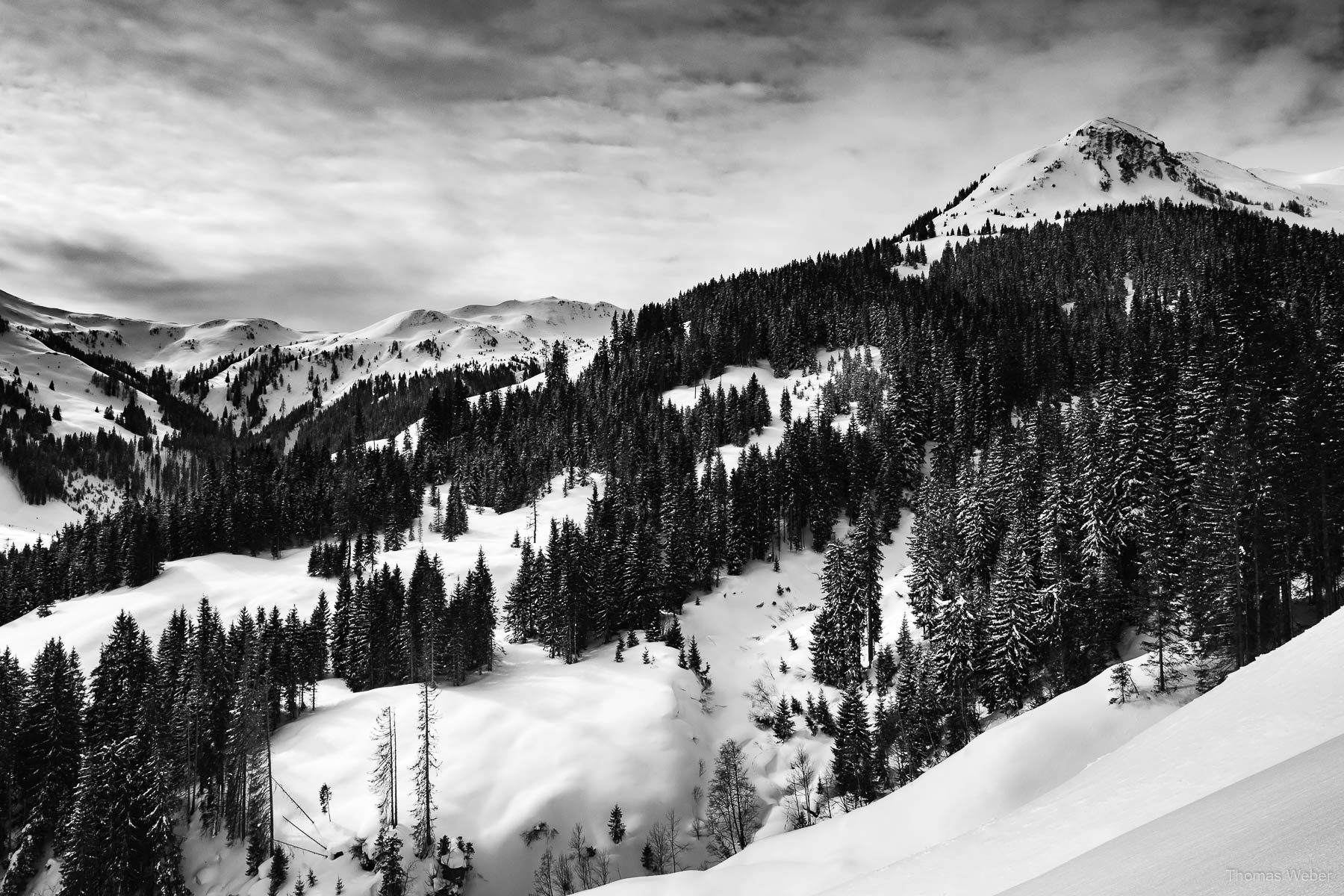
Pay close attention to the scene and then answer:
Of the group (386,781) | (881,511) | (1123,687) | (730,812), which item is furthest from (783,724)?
(881,511)

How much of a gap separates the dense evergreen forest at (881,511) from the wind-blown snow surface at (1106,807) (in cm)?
1039

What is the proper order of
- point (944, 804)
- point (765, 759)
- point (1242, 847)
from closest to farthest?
point (1242, 847) < point (944, 804) < point (765, 759)

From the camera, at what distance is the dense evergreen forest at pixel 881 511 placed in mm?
41812

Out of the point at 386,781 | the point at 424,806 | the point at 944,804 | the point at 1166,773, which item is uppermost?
the point at 1166,773

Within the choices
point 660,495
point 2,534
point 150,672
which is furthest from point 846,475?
point 2,534

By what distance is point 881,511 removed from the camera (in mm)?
93938

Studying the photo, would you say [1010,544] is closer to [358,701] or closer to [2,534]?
[358,701]

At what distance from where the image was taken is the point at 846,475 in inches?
4067

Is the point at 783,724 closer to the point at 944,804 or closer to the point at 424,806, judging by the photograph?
the point at 424,806

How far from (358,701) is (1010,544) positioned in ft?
212

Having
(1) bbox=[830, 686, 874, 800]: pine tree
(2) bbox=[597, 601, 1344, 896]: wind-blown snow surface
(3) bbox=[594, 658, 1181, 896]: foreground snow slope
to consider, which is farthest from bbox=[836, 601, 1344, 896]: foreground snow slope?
(1) bbox=[830, 686, 874, 800]: pine tree

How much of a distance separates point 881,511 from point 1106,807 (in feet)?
283

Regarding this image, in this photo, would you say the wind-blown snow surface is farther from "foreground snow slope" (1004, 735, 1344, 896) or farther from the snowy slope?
the snowy slope

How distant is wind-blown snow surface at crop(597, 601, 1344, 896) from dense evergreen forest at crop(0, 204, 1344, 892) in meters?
10.4
